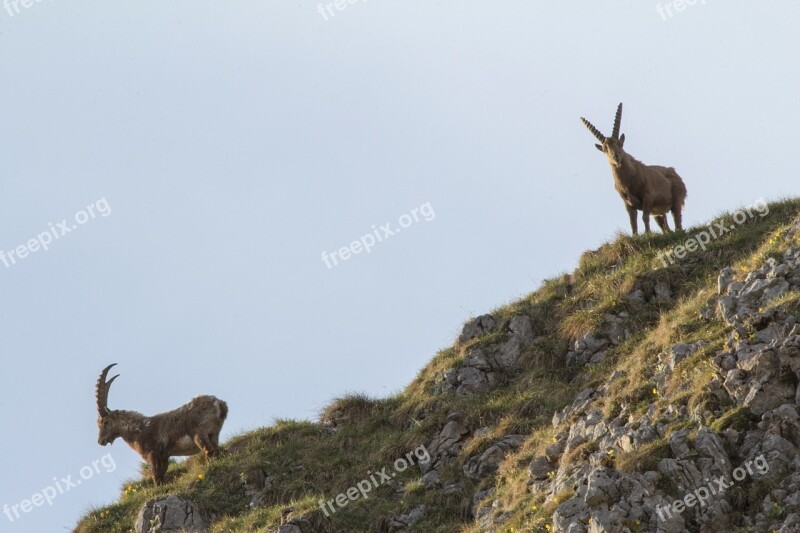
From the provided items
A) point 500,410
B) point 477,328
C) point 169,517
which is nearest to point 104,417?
point 169,517

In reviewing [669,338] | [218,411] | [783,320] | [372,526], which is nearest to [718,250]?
[669,338]

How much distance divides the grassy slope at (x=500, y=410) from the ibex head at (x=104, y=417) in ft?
6.34

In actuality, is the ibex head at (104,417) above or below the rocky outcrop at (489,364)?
above

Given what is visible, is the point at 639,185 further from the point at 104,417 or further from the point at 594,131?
the point at 104,417

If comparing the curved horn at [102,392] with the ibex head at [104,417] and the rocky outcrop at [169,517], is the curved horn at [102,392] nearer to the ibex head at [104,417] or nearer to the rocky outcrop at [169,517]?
the ibex head at [104,417]

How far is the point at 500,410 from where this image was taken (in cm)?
2186

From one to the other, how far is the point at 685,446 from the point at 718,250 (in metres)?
8.72

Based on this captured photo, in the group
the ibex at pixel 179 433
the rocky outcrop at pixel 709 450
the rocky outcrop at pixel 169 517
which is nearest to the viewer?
the rocky outcrop at pixel 709 450

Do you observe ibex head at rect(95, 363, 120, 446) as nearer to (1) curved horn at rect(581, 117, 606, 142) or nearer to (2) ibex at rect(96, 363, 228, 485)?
(2) ibex at rect(96, 363, 228, 485)

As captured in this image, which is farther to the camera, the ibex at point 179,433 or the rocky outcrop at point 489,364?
the ibex at point 179,433

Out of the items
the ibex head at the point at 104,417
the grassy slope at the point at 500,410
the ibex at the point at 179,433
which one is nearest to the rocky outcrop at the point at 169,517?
the grassy slope at the point at 500,410

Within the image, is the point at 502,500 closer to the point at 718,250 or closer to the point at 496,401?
the point at 496,401

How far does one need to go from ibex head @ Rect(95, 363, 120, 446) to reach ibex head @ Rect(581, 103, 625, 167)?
1312 centimetres

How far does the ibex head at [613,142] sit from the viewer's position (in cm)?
2686
